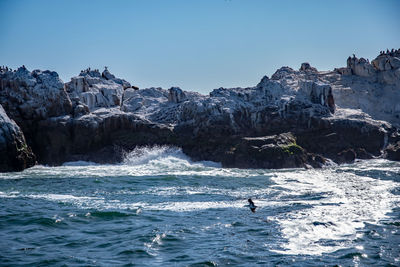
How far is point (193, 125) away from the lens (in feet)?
151

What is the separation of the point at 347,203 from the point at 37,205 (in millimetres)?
14801

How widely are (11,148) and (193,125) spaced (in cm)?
1847

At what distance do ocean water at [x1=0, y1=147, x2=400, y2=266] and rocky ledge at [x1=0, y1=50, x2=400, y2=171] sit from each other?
9849 mm

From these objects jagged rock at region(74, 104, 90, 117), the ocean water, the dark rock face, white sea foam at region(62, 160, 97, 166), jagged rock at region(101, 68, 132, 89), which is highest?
jagged rock at region(101, 68, 132, 89)

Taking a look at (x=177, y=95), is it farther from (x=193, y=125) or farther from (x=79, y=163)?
(x=79, y=163)

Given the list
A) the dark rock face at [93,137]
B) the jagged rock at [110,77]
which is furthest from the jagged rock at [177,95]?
the dark rock face at [93,137]

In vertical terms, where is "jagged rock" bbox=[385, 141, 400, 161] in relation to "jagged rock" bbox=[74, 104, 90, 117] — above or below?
below

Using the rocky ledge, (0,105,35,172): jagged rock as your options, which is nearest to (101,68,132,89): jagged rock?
the rocky ledge

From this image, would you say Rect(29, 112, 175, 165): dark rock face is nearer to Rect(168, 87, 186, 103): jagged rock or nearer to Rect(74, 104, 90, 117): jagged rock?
Rect(74, 104, 90, 117): jagged rock

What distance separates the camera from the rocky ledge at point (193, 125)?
134 feet

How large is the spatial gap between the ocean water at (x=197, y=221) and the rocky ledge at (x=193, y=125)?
32.3 feet

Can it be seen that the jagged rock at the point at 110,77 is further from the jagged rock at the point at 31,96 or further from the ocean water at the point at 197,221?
the ocean water at the point at 197,221

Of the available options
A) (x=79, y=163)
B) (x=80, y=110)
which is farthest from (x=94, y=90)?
(x=79, y=163)

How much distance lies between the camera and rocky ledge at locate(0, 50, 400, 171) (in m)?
40.8
